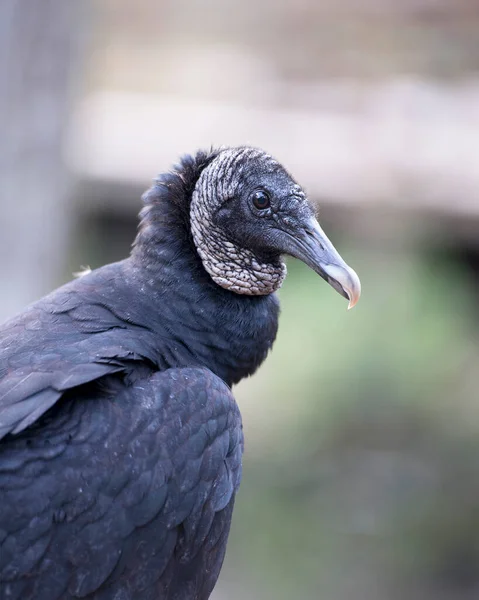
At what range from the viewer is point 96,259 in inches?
352

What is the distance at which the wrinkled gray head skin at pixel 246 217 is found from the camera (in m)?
3.48

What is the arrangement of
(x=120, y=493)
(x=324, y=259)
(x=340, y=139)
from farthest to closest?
1. (x=340, y=139)
2. (x=324, y=259)
3. (x=120, y=493)

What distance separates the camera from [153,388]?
9.87 ft

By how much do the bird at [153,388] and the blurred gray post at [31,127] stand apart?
7.19 feet

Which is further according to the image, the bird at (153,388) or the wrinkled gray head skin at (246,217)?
the wrinkled gray head skin at (246,217)

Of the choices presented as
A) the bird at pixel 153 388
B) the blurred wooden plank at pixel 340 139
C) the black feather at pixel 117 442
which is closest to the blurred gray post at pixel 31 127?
the blurred wooden plank at pixel 340 139

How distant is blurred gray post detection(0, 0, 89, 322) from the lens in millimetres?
5512

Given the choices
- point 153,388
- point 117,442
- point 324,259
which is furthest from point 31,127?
point 117,442

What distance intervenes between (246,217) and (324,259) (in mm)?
338

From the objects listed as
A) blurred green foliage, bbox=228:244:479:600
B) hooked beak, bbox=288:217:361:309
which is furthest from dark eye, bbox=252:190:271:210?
blurred green foliage, bbox=228:244:479:600

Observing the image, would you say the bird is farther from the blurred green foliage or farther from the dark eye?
the blurred green foliage

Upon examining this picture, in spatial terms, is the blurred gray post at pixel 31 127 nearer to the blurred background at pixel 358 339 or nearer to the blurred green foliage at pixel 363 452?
the blurred background at pixel 358 339

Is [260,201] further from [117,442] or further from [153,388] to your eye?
[117,442]

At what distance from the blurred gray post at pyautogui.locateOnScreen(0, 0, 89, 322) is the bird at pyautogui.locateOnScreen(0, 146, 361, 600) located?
86.2 inches
